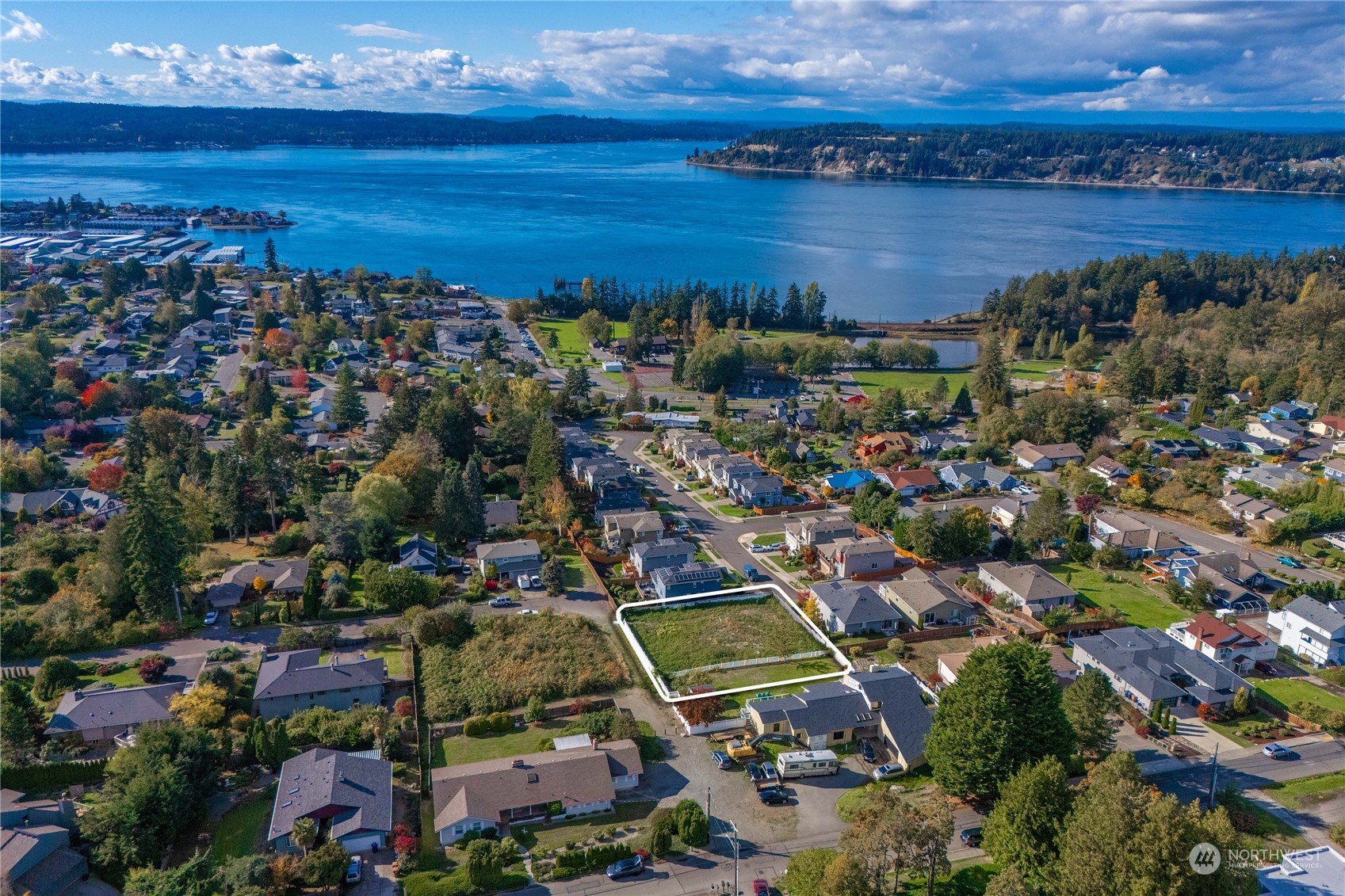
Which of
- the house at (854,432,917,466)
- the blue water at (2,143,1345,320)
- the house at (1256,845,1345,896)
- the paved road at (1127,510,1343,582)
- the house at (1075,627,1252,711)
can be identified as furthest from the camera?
the blue water at (2,143,1345,320)

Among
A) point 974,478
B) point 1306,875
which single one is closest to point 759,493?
point 974,478

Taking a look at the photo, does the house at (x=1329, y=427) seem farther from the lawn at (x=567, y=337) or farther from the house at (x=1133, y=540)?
the lawn at (x=567, y=337)

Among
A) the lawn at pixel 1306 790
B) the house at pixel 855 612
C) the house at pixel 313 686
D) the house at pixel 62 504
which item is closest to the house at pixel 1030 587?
the house at pixel 855 612

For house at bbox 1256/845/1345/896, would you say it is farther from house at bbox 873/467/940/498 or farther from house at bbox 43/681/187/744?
house at bbox 43/681/187/744

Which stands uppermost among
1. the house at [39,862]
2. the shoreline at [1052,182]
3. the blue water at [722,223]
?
the shoreline at [1052,182]

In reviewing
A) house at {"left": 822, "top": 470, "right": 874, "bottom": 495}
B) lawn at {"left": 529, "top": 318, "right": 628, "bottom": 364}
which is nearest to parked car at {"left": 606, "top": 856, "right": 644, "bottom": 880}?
house at {"left": 822, "top": 470, "right": 874, "bottom": 495}

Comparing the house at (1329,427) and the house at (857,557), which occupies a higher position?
the house at (1329,427)

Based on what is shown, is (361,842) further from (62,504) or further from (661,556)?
(62,504)

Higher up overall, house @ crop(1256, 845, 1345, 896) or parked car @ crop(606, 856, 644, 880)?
house @ crop(1256, 845, 1345, 896)
